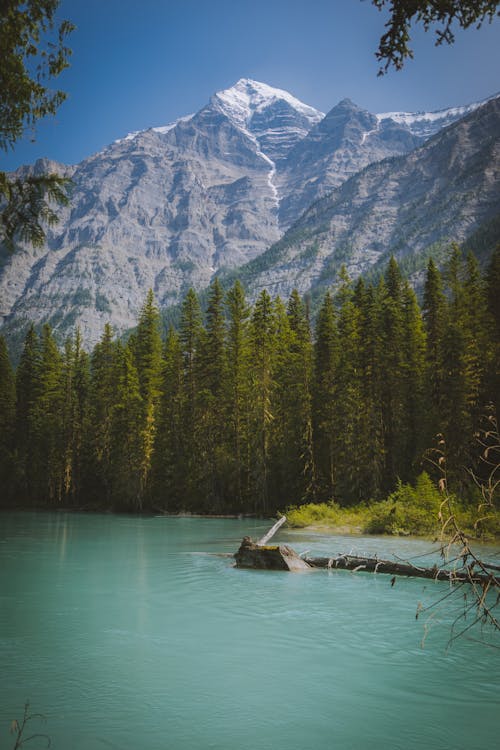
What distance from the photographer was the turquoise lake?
590cm

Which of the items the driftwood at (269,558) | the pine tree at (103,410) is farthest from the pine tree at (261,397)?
the driftwood at (269,558)

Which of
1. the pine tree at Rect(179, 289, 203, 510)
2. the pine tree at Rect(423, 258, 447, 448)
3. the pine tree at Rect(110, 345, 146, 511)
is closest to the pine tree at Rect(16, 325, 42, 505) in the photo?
the pine tree at Rect(110, 345, 146, 511)

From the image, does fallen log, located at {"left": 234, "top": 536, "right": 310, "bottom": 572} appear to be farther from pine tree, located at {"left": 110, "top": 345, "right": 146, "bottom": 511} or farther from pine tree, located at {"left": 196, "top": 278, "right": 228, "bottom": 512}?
pine tree, located at {"left": 110, "top": 345, "right": 146, "bottom": 511}

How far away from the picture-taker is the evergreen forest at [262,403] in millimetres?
33781

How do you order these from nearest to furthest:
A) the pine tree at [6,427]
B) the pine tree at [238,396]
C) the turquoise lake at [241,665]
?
the turquoise lake at [241,665] < the pine tree at [238,396] < the pine tree at [6,427]

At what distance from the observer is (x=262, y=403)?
40562mm

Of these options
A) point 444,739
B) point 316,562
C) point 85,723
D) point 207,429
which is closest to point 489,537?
point 316,562

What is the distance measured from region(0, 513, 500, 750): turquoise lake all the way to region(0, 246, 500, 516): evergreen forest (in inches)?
702

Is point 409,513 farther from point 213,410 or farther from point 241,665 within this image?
point 213,410

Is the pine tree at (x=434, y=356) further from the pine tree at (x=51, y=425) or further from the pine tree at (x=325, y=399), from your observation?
the pine tree at (x=51, y=425)

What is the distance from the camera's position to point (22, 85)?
909 centimetres

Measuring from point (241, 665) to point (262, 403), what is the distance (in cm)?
3270

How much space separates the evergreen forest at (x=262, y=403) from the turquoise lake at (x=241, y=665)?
17.8 m

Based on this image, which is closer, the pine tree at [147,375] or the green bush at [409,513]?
the green bush at [409,513]
